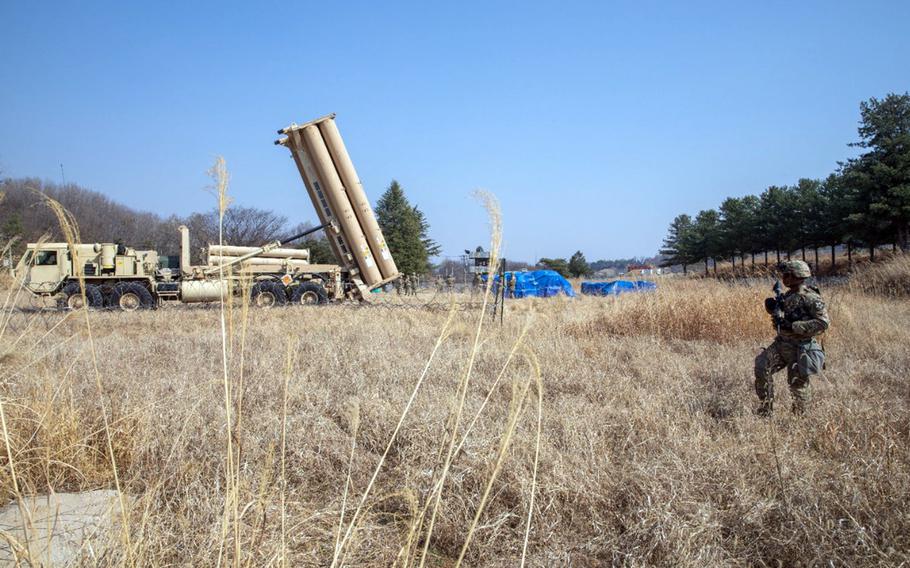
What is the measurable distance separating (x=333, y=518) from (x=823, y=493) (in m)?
2.48

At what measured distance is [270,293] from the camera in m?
14.5

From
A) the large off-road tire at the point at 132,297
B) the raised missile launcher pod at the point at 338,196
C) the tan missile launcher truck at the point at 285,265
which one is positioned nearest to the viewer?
the raised missile launcher pod at the point at 338,196

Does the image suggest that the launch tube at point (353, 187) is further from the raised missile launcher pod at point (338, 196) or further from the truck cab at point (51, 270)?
the truck cab at point (51, 270)

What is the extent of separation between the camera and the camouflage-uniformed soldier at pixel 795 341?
158 inches

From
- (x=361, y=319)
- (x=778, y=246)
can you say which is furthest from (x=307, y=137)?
(x=778, y=246)

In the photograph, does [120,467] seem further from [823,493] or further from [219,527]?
[823,493]

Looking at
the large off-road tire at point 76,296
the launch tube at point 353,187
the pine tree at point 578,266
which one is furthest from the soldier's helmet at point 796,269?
the pine tree at point 578,266

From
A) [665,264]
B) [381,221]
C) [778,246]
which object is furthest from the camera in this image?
[665,264]

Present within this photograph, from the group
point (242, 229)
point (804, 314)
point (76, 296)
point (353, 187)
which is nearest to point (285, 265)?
point (353, 187)

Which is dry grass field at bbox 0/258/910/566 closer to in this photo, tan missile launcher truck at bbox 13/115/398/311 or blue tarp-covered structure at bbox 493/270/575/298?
tan missile launcher truck at bbox 13/115/398/311

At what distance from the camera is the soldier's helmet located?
4191 mm

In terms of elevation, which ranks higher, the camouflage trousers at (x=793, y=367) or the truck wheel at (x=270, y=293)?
the truck wheel at (x=270, y=293)

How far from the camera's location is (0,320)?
9.75 ft

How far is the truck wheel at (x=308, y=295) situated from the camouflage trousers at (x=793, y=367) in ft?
39.9
